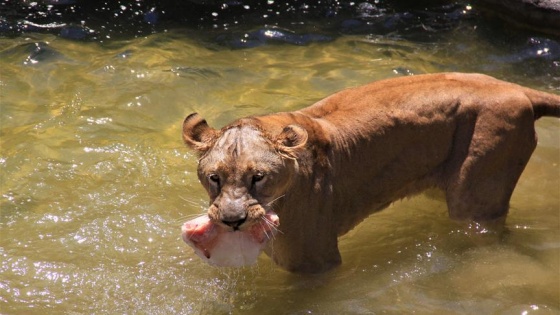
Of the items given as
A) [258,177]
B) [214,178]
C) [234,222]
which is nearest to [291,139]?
[258,177]

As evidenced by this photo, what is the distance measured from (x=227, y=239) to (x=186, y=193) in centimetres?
244

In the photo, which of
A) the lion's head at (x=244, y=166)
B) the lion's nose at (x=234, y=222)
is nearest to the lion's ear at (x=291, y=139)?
the lion's head at (x=244, y=166)

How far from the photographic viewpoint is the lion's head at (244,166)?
5672 millimetres

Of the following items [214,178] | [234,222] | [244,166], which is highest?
[244,166]

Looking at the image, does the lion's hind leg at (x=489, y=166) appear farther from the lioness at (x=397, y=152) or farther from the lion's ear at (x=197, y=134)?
the lion's ear at (x=197, y=134)

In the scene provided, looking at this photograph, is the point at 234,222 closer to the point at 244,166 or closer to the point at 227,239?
the point at 227,239

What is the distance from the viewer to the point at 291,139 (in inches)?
234

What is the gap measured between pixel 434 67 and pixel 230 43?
Answer: 2.63 metres

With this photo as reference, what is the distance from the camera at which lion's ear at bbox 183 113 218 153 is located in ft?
19.7

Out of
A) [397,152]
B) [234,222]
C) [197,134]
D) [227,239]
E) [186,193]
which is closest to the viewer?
[234,222]

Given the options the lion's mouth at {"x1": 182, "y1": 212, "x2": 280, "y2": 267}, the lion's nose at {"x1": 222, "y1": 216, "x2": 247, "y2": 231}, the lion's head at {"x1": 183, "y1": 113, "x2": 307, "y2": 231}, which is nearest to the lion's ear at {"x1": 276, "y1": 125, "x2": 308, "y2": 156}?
the lion's head at {"x1": 183, "y1": 113, "x2": 307, "y2": 231}

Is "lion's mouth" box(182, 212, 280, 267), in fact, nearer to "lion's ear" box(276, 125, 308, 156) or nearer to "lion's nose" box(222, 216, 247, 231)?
"lion's nose" box(222, 216, 247, 231)

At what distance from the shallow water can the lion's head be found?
45.7 inches

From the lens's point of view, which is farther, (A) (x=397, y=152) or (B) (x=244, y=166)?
(A) (x=397, y=152)
